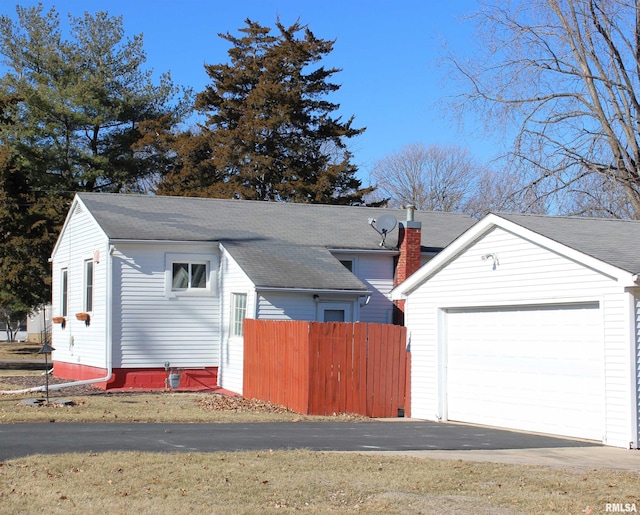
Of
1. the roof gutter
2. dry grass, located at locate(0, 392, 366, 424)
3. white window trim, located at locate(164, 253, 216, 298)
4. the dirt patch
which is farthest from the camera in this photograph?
white window trim, located at locate(164, 253, 216, 298)

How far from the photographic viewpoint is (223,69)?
48656 mm

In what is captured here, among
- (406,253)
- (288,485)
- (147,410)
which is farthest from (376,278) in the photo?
(288,485)

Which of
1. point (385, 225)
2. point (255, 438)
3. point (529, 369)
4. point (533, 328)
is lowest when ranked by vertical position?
point (255, 438)

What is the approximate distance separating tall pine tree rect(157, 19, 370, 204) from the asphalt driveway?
29501mm

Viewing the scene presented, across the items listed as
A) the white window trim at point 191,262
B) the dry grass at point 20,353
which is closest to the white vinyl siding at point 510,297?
the white window trim at point 191,262

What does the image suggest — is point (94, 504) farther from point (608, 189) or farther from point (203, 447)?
point (608, 189)

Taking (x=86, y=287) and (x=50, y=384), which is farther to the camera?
(x=86, y=287)

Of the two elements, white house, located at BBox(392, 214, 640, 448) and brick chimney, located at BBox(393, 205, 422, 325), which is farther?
brick chimney, located at BBox(393, 205, 422, 325)

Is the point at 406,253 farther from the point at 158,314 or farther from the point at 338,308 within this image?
the point at 158,314

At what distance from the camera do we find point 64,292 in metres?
27.7

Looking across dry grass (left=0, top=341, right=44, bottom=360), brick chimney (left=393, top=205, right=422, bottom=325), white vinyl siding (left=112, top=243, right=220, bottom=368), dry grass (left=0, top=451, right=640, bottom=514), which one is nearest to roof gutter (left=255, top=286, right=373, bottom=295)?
white vinyl siding (left=112, top=243, right=220, bottom=368)

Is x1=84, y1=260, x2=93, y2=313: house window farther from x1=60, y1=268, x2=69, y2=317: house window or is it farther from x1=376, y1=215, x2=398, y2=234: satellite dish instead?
x1=376, y1=215, x2=398, y2=234: satellite dish

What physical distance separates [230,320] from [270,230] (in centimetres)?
371

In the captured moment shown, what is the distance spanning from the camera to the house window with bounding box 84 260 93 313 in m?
24.9
